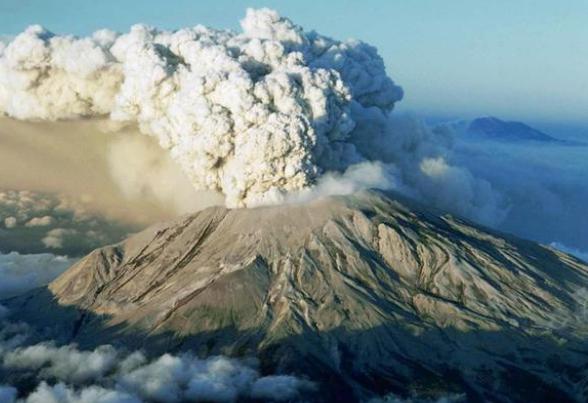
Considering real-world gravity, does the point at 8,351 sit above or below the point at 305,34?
below

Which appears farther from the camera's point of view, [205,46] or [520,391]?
[205,46]

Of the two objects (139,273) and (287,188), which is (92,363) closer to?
(139,273)

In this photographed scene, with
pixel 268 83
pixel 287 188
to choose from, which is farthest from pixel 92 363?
pixel 268 83

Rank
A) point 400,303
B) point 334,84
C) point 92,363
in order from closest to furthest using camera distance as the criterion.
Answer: point 92,363, point 400,303, point 334,84

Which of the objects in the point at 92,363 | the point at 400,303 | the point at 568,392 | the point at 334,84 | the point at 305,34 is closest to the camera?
the point at 568,392

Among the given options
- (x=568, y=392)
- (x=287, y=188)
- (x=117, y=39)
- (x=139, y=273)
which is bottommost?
(x=568, y=392)

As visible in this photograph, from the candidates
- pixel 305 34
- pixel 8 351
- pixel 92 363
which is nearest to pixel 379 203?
pixel 305 34

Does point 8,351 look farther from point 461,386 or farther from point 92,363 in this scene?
point 461,386
